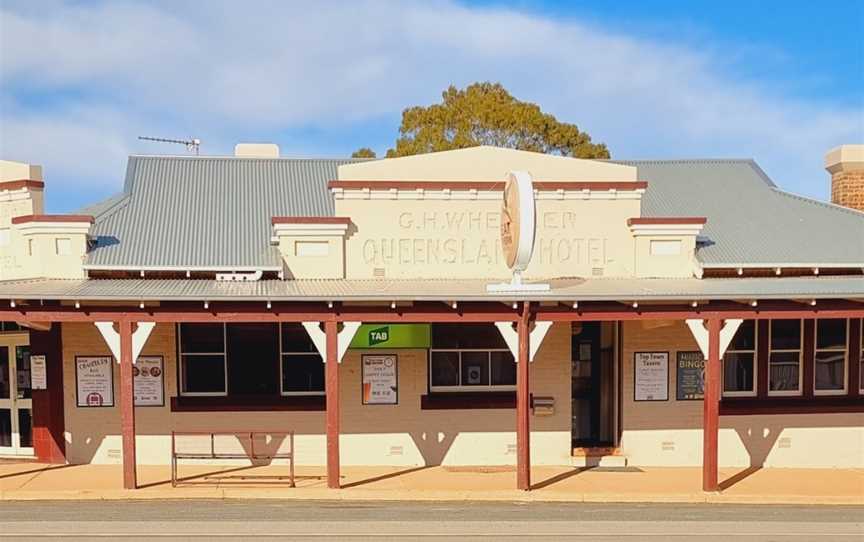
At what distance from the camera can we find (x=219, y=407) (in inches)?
475

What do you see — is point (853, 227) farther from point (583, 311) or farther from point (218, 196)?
point (218, 196)

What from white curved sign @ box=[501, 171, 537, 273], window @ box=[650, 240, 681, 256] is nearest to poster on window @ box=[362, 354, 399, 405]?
white curved sign @ box=[501, 171, 537, 273]

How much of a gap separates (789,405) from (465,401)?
596 cm

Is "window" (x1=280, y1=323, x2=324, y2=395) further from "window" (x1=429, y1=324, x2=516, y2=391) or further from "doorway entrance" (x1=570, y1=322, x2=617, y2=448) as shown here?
"doorway entrance" (x1=570, y1=322, x2=617, y2=448)

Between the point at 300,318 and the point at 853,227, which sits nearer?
the point at 300,318

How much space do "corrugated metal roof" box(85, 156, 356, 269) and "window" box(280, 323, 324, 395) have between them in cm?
132

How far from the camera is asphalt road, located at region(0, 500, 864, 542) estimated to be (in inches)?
330

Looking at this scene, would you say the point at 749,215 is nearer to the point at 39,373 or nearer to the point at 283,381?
the point at 283,381

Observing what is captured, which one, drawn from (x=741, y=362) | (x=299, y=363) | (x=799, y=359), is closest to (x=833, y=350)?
(x=799, y=359)

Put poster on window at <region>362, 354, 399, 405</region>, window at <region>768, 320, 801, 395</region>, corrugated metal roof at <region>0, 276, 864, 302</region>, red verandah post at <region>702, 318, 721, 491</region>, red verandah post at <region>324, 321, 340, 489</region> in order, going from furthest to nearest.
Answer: window at <region>768, 320, 801, 395</region> < poster on window at <region>362, 354, 399, 405</region> < red verandah post at <region>702, 318, 721, 491</region> < red verandah post at <region>324, 321, 340, 489</region> < corrugated metal roof at <region>0, 276, 864, 302</region>

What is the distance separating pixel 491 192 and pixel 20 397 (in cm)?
934

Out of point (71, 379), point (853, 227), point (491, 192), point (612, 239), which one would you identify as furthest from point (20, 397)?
point (853, 227)

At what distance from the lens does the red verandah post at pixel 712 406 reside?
10.4 meters

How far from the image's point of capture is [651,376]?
41.1 ft
